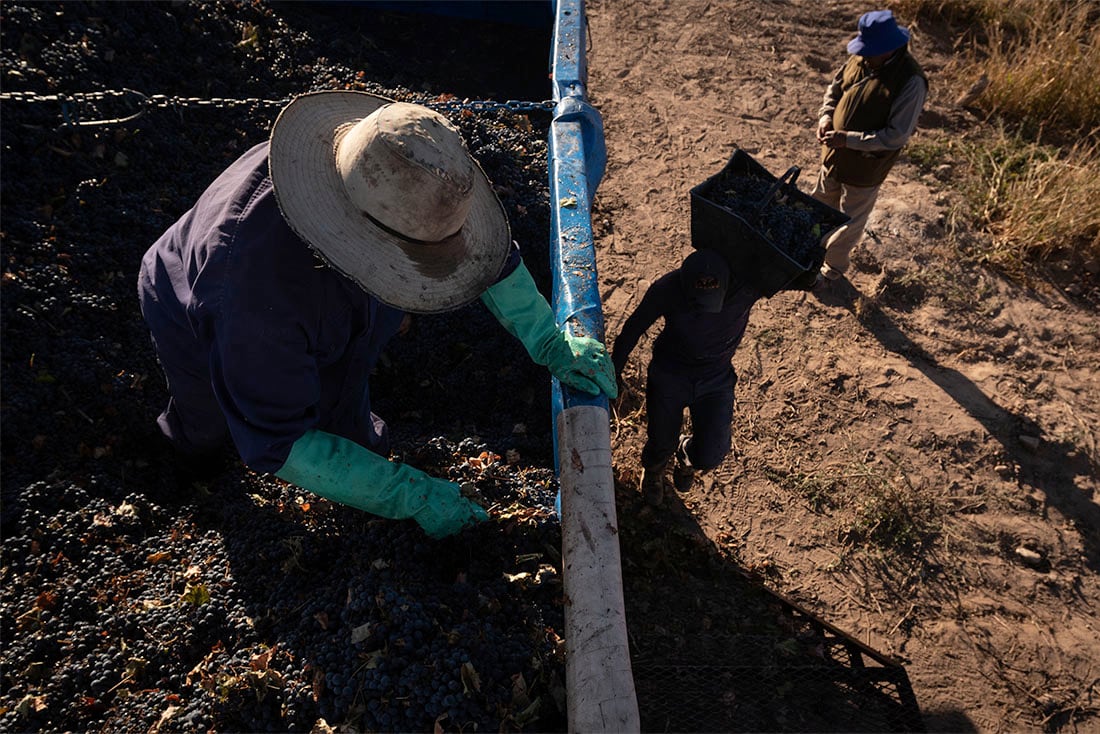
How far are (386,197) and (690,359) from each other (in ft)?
5.69

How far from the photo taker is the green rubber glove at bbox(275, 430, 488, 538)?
2.09 m

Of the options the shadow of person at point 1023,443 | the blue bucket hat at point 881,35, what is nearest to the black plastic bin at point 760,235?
the blue bucket hat at point 881,35

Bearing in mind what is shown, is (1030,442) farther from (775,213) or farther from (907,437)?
(775,213)

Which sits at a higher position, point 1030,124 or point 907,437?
point 1030,124

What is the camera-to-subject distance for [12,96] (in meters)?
3.12

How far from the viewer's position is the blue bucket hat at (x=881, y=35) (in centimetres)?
356

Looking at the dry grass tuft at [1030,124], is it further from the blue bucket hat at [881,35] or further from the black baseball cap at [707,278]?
the black baseball cap at [707,278]

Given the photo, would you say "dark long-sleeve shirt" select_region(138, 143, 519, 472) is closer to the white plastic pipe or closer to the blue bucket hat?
the white plastic pipe

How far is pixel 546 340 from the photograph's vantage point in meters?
2.52

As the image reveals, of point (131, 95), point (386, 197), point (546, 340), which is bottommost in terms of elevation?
point (546, 340)

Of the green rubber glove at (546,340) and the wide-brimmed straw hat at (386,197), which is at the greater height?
the wide-brimmed straw hat at (386,197)

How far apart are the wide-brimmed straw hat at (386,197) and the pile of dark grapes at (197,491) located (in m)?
0.98

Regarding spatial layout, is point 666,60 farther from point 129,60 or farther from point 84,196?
point 84,196

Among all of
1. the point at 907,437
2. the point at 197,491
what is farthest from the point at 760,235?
the point at 197,491
